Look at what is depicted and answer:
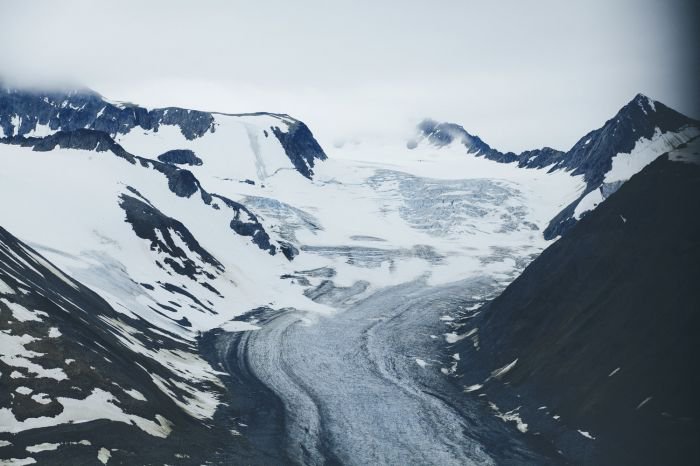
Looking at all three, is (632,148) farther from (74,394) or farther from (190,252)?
A: (74,394)

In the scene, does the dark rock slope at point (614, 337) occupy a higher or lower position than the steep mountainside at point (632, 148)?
lower

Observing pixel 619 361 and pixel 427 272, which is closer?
pixel 619 361

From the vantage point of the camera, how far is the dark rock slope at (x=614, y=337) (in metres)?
33.6

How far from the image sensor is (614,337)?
4175cm

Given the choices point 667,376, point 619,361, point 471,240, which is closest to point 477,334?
point 619,361

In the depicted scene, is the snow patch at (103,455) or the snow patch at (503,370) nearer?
the snow patch at (103,455)

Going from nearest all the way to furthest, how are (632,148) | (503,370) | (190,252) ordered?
(503,370), (190,252), (632,148)

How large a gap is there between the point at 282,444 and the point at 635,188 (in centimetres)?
3989

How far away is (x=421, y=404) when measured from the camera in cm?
4888

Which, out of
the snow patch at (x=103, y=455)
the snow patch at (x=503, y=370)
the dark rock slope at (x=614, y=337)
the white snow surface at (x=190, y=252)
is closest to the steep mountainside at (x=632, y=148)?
the white snow surface at (x=190, y=252)

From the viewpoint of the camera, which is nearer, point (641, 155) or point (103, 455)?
point (103, 455)

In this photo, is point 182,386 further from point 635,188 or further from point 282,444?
point 635,188

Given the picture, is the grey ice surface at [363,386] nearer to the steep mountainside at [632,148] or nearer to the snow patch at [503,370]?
the snow patch at [503,370]

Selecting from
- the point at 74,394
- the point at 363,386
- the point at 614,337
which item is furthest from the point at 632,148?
the point at 74,394
